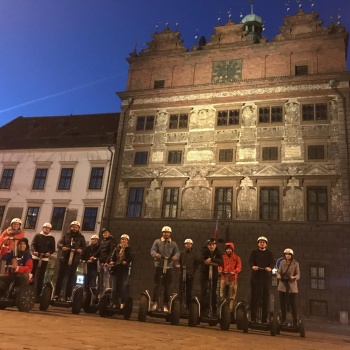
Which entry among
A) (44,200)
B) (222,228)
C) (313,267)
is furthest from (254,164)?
(44,200)

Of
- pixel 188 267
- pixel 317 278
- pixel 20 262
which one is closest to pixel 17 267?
pixel 20 262

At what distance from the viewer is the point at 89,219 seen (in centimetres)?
2180

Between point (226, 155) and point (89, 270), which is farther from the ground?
point (226, 155)

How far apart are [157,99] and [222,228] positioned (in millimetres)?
9398

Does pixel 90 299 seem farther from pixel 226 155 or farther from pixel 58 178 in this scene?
pixel 58 178

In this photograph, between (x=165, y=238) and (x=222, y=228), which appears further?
(x=222, y=228)

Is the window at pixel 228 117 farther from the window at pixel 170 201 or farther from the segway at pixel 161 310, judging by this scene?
the segway at pixel 161 310

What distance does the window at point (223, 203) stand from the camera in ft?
63.3

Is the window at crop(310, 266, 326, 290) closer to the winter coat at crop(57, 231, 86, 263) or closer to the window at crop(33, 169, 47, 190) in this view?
the winter coat at crop(57, 231, 86, 263)

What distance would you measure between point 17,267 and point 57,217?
50.8 feet

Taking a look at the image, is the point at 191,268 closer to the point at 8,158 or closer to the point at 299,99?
the point at 299,99

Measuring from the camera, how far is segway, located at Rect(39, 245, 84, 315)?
7.92 meters

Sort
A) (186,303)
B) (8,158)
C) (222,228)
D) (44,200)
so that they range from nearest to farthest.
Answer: (186,303), (222,228), (44,200), (8,158)

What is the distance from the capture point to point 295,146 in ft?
63.3
